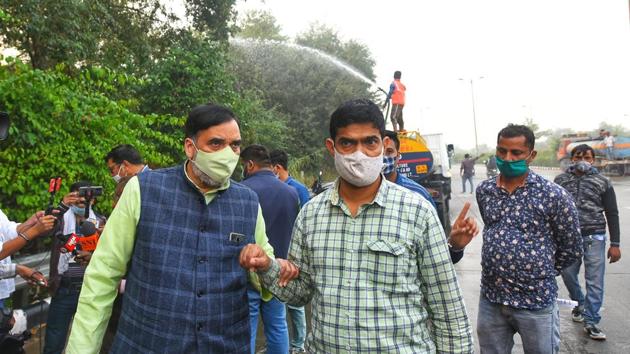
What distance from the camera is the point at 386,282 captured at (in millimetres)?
1834

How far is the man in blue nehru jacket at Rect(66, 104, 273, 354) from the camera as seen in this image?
2.00 metres

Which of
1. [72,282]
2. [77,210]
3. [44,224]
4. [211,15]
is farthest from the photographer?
[211,15]

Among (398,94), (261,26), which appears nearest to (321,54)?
(261,26)

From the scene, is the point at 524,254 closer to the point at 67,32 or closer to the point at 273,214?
the point at 273,214

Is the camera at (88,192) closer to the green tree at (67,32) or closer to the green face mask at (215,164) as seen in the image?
the green face mask at (215,164)

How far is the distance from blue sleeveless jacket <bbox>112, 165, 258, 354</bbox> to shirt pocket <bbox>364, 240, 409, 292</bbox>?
0.65 metres

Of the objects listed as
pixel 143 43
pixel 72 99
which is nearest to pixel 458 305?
pixel 72 99

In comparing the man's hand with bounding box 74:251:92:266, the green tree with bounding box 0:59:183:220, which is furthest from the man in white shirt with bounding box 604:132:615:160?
the man's hand with bounding box 74:251:92:266

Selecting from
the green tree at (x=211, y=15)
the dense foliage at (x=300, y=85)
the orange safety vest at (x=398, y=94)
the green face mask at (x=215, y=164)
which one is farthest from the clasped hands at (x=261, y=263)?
the dense foliage at (x=300, y=85)

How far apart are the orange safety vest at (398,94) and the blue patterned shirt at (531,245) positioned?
28.0 ft

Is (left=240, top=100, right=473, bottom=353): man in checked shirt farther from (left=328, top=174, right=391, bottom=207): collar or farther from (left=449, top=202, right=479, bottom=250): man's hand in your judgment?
(left=449, top=202, right=479, bottom=250): man's hand

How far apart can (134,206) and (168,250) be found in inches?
9.7

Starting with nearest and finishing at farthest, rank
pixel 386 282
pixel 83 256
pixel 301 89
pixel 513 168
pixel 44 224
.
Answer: pixel 386 282
pixel 44 224
pixel 513 168
pixel 83 256
pixel 301 89

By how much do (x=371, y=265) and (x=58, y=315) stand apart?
2.95 m
